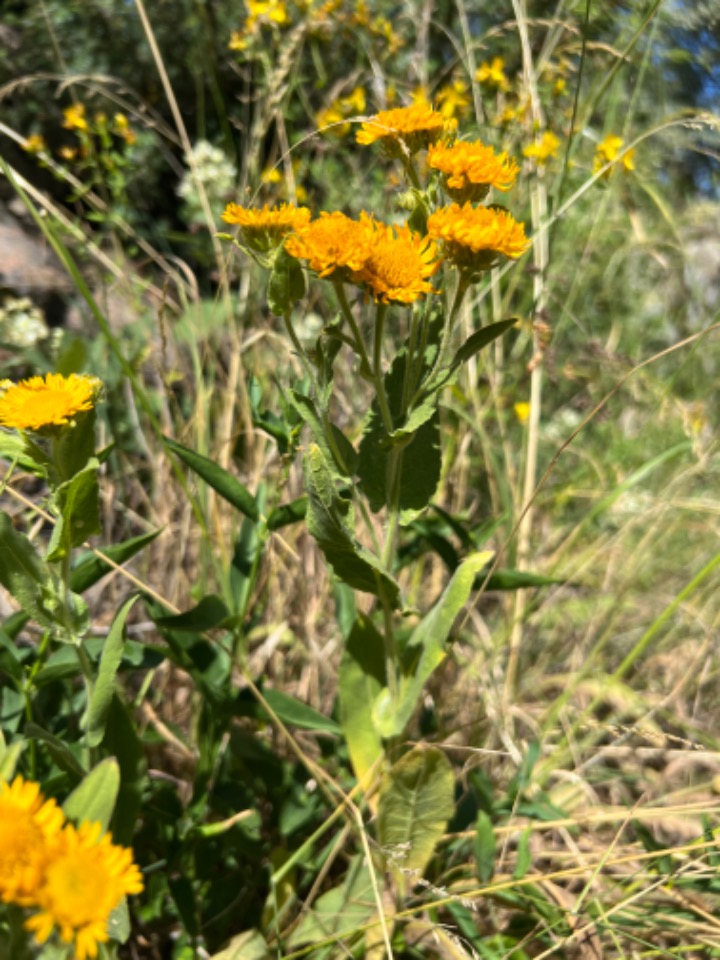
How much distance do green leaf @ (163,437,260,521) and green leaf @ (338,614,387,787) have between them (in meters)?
0.18

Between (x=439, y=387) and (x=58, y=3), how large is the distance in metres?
2.87

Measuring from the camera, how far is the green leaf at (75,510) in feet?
2.43

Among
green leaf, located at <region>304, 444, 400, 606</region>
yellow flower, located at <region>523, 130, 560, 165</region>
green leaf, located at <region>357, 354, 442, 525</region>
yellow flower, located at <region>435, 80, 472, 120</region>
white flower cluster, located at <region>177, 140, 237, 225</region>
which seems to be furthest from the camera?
white flower cluster, located at <region>177, 140, 237, 225</region>

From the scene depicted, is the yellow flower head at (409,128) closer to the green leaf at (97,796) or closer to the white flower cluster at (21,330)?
the green leaf at (97,796)

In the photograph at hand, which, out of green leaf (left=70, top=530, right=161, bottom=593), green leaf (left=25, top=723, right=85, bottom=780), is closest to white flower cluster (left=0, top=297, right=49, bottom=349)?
green leaf (left=70, top=530, right=161, bottom=593)

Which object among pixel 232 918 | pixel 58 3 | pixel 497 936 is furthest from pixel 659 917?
pixel 58 3

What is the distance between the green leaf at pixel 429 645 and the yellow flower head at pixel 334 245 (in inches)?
12.5

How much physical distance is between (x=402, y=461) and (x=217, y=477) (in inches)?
8.5

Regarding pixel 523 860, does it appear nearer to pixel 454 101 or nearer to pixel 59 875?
pixel 59 875

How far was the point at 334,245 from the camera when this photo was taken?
2.42ft

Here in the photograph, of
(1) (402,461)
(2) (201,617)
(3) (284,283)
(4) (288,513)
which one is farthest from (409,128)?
(2) (201,617)

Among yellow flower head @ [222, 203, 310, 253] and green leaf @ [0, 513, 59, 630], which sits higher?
yellow flower head @ [222, 203, 310, 253]

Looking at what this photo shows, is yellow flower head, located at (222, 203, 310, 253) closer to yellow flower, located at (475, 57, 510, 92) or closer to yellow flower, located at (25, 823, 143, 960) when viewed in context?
yellow flower, located at (25, 823, 143, 960)

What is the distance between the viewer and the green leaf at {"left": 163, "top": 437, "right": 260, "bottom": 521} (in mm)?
933
